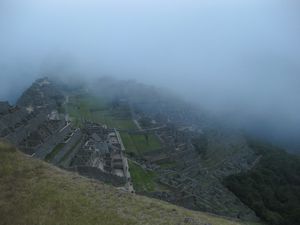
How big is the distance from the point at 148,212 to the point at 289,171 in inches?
2177

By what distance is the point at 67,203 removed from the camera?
18219 mm

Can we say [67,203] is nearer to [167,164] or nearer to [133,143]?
[167,164]

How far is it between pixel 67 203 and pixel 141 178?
24392 mm

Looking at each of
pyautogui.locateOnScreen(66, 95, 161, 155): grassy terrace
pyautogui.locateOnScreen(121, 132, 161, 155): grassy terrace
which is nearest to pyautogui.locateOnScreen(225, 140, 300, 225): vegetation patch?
pyautogui.locateOnScreen(121, 132, 161, 155): grassy terrace

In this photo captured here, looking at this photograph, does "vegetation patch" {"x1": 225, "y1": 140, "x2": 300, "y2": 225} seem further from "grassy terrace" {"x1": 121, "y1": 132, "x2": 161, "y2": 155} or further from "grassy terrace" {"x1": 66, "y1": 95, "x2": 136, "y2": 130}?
A: "grassy terrace" {"x1": 66, "y1": 95, "x2": 136, "y2": 130}

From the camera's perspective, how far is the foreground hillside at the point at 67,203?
56.2 ft

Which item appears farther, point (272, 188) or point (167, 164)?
point (272, 188)

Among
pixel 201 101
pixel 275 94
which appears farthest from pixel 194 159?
pixel 275 94

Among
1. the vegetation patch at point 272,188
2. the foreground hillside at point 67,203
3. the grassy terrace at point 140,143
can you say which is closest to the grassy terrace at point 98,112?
the grassy terrace at point 140,143

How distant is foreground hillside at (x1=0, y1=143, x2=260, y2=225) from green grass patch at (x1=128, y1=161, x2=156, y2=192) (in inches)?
682

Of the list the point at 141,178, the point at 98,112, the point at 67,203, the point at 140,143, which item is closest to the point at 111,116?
the point at 98,112

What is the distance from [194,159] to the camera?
186 feet

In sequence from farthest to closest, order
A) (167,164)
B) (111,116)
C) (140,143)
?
(111,116) → (140,143) → (167,164)

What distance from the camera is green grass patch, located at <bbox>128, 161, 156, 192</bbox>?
3859 centimetres
